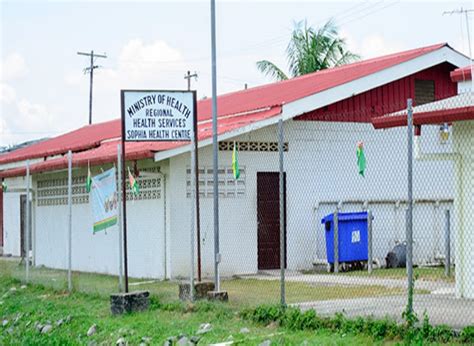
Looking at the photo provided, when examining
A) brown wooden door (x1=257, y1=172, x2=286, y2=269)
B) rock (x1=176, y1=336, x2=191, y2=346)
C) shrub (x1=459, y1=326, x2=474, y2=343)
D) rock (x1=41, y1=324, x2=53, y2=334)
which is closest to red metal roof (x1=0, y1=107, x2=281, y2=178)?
brown wooden door (x1=257, y1=172, x2=286, y2=269)

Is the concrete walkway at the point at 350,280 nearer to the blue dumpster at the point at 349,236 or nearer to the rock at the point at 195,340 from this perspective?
the blue dumpster at the point at 349,236

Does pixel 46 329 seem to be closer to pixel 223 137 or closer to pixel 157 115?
pixel 157 115

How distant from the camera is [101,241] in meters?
19.8

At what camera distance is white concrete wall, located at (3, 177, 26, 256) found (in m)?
28.4

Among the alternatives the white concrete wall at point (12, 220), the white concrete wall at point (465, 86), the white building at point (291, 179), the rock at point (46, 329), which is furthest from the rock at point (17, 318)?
the white concrete wall at point (12, 220)

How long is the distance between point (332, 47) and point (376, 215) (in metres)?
18.0

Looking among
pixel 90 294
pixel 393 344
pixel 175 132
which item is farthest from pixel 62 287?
pixel 393 344

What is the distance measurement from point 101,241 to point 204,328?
946cm

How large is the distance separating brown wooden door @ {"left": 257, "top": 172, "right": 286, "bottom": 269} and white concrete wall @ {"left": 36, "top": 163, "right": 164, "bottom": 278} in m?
2.12

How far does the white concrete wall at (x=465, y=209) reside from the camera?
39.8ft

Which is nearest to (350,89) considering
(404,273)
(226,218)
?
(226,218)

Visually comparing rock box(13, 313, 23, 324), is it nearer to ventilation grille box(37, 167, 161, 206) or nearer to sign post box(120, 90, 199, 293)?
sign post box(120, 90, 199, 293)

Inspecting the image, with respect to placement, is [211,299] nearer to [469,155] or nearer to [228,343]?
[228,343]

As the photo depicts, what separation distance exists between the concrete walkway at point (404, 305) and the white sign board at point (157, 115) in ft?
11.0
